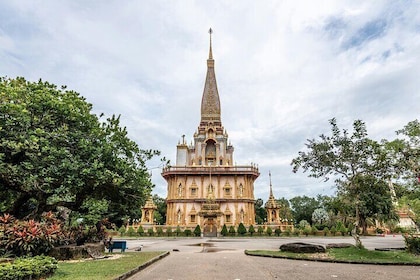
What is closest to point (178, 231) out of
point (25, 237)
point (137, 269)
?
point (25, 237)

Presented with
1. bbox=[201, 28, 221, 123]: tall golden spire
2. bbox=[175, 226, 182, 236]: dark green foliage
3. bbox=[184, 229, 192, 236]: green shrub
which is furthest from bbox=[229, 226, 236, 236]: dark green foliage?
bbox=[201, 28, 221, 123]: tall golden spire

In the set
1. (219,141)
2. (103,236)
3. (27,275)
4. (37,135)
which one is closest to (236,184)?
(219,141)

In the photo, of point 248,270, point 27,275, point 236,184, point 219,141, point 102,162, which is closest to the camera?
point 27,275

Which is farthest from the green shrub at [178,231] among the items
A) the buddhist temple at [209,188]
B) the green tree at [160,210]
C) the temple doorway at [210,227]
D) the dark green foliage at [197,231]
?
the green tree at [160,210]

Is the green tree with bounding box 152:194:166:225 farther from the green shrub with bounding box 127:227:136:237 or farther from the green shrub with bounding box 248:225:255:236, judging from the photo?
the green shrub with bounding box 248:225:255:236

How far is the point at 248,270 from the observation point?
9359mm

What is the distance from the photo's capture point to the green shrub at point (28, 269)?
661 centimetres

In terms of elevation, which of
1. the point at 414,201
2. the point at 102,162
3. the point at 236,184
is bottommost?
the point at 414,201

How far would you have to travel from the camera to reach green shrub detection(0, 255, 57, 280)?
661 centimetres

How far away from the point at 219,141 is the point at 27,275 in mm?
41895

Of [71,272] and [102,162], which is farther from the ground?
[102,162]

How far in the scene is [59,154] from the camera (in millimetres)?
12211

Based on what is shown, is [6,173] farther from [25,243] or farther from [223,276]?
[223,276]

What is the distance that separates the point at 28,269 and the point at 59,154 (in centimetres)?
601
